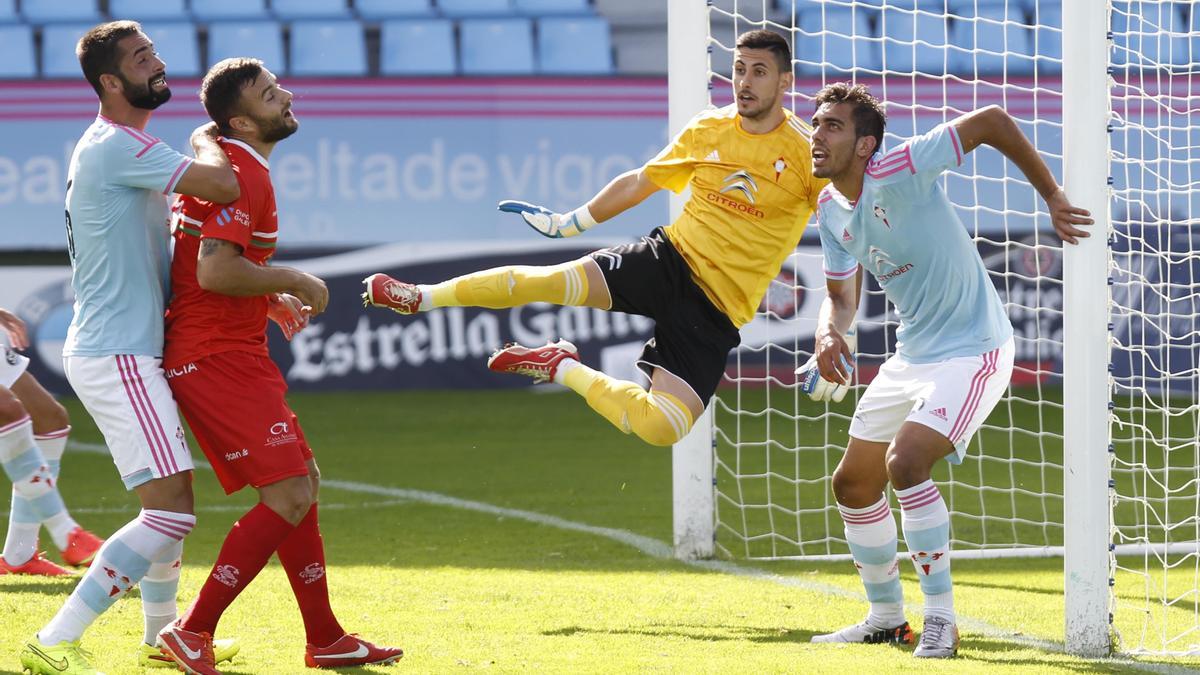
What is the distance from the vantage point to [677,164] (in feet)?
18.8

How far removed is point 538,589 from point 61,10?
12663 mm

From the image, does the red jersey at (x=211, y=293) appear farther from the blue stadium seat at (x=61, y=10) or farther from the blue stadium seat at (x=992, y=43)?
the blue stadium seat at (x=61, y=10)

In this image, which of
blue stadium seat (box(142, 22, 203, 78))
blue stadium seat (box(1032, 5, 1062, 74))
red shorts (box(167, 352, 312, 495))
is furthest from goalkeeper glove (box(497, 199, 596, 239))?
blue stadium seat (box(142, 22, 203, 78))

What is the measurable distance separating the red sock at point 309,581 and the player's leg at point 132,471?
0.38 m

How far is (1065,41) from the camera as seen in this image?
4828 mm

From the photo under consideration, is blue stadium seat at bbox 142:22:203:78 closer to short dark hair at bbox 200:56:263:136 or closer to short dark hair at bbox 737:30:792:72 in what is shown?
short dark hair at bbox 737:30:792:72

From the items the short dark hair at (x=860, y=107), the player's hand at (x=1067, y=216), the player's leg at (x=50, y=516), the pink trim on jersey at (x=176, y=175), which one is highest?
the short dark hair at (x=860, y=107)

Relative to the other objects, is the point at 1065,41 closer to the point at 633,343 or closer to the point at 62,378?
the point at 633,343

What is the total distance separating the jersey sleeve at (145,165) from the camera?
4367 millimetres

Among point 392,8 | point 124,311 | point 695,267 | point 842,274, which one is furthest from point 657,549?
point 392,8

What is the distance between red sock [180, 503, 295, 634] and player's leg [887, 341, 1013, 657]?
2041 mm

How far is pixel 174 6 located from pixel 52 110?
2999 mm

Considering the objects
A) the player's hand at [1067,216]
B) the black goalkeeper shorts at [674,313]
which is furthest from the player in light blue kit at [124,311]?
the player's hand at [1067,216]

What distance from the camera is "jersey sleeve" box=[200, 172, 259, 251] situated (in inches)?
173
